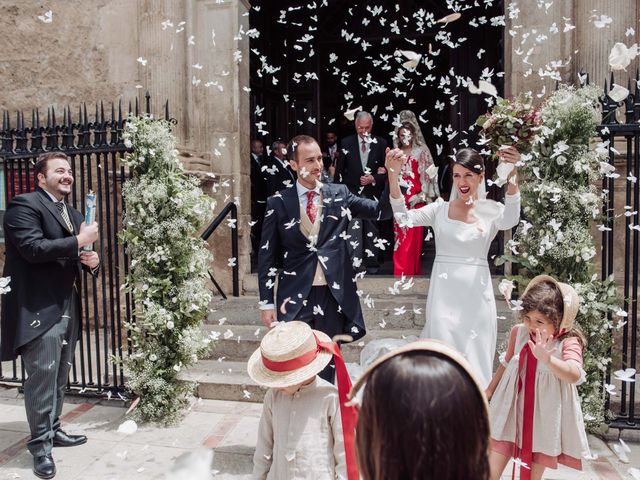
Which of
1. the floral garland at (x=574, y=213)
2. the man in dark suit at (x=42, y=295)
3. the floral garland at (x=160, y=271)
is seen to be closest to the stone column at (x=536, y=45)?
the floral garland at (x=574, y=213)

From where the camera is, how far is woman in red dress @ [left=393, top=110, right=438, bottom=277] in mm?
7047

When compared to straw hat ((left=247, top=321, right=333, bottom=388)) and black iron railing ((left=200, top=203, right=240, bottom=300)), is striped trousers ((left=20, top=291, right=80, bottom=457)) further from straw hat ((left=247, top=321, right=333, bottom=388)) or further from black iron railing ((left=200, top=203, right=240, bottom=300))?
black iron railing ((left=200, top=203, right=240, bottom=300))

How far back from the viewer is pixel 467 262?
3703mm

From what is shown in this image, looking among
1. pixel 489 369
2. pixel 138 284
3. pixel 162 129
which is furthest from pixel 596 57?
pixel 138 284

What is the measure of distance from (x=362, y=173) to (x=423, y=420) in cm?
669

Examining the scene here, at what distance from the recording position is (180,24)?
744 centimetres

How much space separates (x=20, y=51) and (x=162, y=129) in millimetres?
4597

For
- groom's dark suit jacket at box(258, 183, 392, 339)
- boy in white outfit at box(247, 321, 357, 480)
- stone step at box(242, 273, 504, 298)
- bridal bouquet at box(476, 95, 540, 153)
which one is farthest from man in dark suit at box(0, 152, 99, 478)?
stone step at box(242, 273, 504, 298)

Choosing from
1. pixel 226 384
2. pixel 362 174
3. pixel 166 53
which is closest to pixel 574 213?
pixel 226 384

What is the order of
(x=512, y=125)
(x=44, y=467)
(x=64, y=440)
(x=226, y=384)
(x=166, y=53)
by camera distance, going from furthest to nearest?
(x=166, y=53) → (x=226, y=384) → (x=64, y=440) → (x=44, y=467) → (x=512, y=125)

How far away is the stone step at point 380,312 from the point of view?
20.2ft

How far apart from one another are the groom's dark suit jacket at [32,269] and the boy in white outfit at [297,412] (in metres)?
2.20

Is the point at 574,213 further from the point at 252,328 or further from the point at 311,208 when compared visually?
the point at 252,328

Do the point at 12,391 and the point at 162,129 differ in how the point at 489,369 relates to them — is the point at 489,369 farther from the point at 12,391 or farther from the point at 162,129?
the point at 12,391
